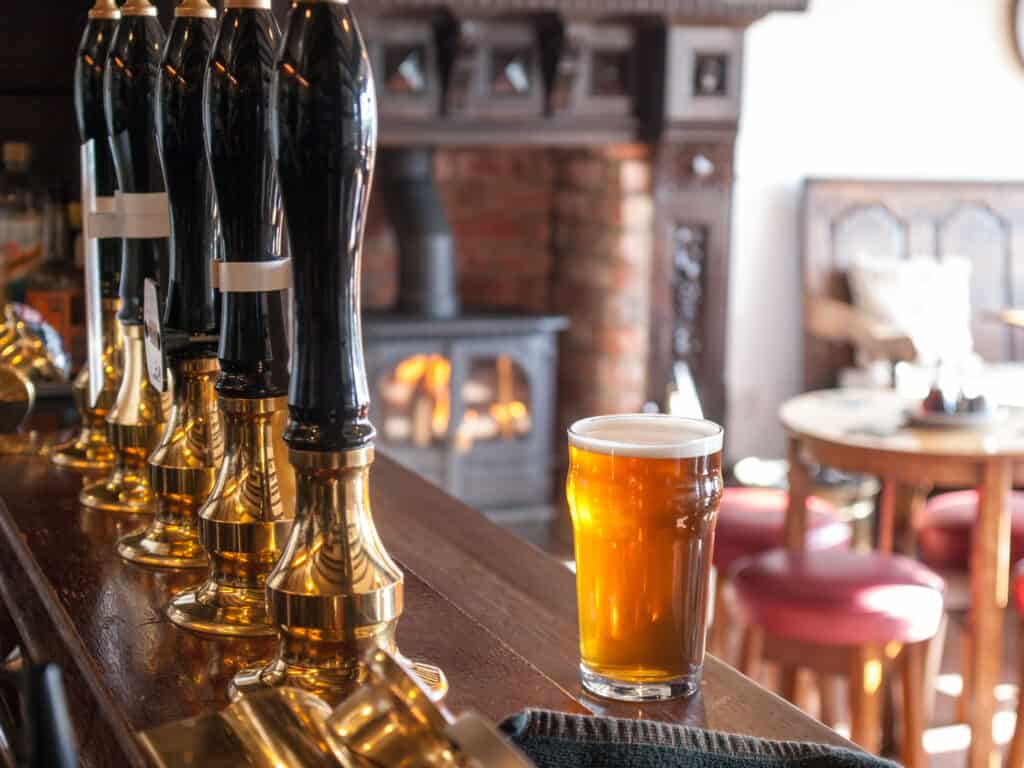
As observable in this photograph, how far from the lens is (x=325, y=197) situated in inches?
24.7

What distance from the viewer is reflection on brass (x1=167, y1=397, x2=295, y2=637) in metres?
0.79

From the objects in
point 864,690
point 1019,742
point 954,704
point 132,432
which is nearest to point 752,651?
point 864,690

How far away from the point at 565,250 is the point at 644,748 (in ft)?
13.6

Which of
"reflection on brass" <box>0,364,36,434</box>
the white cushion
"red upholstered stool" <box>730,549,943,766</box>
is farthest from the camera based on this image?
the white cushion

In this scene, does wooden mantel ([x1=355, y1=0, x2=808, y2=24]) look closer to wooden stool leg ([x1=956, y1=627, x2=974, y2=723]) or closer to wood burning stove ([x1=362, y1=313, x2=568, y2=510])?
wood burning stove ([x1=362, y1=313, x2=568, y2=510])

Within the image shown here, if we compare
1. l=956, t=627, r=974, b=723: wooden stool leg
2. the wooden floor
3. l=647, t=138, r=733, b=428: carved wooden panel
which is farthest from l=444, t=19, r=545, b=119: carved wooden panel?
l=956, t=627, r=974, b=723: wooden stool leg

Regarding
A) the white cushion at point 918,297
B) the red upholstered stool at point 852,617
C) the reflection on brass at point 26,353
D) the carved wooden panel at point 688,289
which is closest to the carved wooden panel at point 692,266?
the carved wooden panel at point 688,289

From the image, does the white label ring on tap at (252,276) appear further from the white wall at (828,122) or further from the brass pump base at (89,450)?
the white wall at (828,122)

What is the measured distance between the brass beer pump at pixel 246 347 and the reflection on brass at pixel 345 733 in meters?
0.15

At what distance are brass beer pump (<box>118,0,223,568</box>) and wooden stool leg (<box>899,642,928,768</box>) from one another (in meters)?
1.91

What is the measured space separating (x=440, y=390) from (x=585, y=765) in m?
3.56

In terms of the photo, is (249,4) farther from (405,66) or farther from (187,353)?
(405,66)

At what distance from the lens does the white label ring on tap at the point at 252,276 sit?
75 centimetres

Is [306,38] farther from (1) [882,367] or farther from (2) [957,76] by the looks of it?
(2) [957,76]
